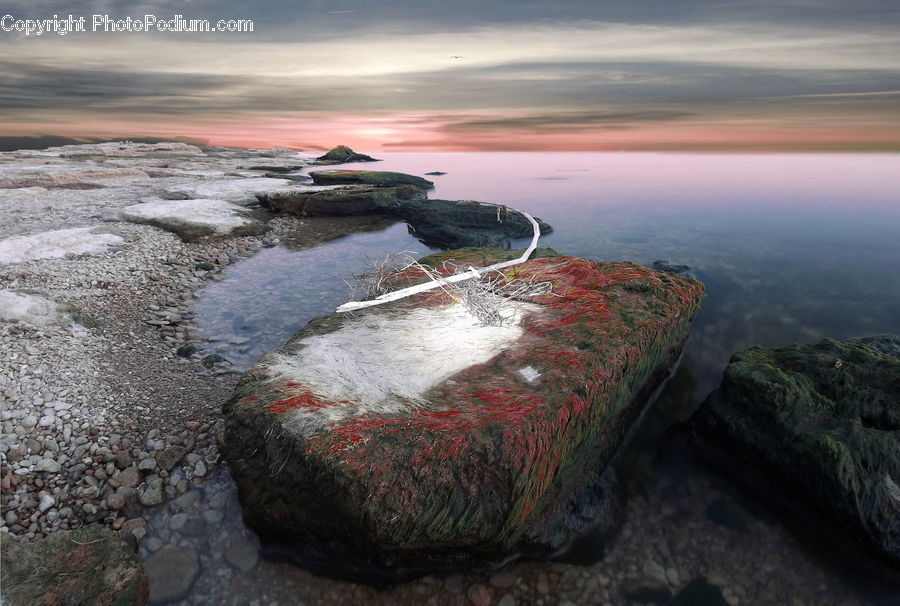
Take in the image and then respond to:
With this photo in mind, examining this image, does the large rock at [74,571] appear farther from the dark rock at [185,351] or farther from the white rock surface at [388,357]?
the dark rock at [185,351]

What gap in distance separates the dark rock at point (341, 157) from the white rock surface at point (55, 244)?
5863 cm

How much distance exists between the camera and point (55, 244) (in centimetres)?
1392

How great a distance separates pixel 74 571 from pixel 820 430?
922 cm

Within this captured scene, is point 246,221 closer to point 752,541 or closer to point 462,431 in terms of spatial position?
point 462,431

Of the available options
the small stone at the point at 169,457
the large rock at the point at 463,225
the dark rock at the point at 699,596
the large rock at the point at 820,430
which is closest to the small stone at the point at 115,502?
the small stone at the point at 169,457

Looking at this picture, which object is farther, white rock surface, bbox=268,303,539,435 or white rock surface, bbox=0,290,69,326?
white rock surface, bbox=0,290,69,326

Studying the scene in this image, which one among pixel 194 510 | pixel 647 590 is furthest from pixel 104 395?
pixel 647 590

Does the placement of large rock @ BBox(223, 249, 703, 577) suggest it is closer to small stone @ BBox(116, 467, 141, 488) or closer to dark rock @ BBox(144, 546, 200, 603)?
dark rock @ BBox(144, 546, 200, 603)

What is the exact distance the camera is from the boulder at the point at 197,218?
711 inches

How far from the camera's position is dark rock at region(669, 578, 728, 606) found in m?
5.14

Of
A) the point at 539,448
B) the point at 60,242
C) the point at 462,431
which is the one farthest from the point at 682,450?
the point at 60,242

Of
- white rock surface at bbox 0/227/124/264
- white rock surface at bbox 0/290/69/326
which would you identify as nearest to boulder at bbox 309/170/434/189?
white rock surface at bbox 0/227/124/264

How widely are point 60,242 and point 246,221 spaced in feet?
24.4

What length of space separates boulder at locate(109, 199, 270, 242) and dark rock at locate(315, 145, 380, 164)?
5214 cm
